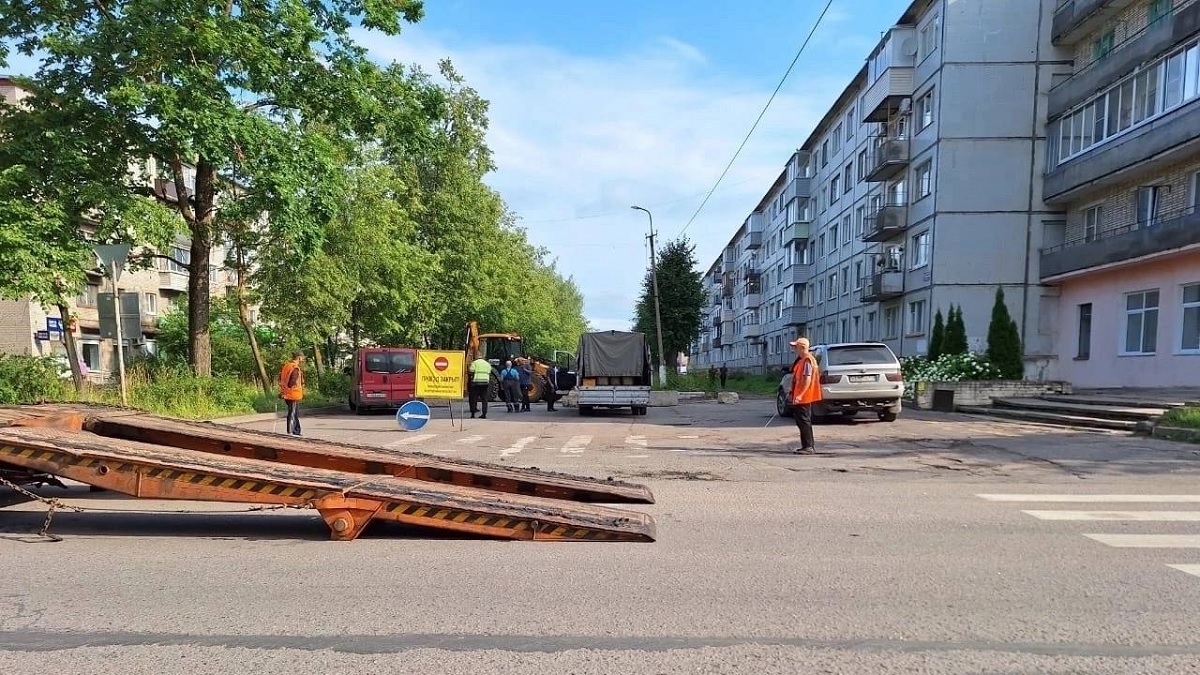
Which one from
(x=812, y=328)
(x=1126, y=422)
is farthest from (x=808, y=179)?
(x=1126, y=422)

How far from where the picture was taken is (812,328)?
50.1 metres

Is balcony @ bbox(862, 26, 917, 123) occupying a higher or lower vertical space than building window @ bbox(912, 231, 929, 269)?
higher

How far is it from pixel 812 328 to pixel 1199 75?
3220 centimetres

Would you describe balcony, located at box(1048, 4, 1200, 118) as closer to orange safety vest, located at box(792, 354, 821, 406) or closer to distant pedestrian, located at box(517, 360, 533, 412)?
orange safety vest, located at box(792, 354, 821, 406)

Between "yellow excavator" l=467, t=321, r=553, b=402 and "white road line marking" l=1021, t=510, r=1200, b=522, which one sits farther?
"yellow excavator" l=467, t=321, r=553, b=402

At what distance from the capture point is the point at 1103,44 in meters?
25.1

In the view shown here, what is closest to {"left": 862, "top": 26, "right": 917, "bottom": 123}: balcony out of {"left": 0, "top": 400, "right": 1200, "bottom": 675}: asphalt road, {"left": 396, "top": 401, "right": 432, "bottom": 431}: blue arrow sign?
{"left": 396, "top": 401, "right": 432, "bottom": 431}: blue arrow sign

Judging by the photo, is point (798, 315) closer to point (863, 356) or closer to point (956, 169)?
point (956, 169)

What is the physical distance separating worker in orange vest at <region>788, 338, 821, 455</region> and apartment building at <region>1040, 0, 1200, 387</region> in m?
14.5

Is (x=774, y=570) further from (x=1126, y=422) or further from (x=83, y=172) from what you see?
(x=83, y=172)

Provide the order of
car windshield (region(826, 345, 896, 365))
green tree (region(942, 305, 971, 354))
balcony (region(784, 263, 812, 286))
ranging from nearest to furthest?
1. car windshield (region(826, 345, 896, 365))
2. green tree (region(942, 305, 971, 354))
3. balcony (region(784, 263, 812, 286))

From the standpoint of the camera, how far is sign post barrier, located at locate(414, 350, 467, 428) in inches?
645

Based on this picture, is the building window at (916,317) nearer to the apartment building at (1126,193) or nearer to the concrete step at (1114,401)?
the apartment building at (1126,193)

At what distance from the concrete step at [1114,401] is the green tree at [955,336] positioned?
6071 mm
